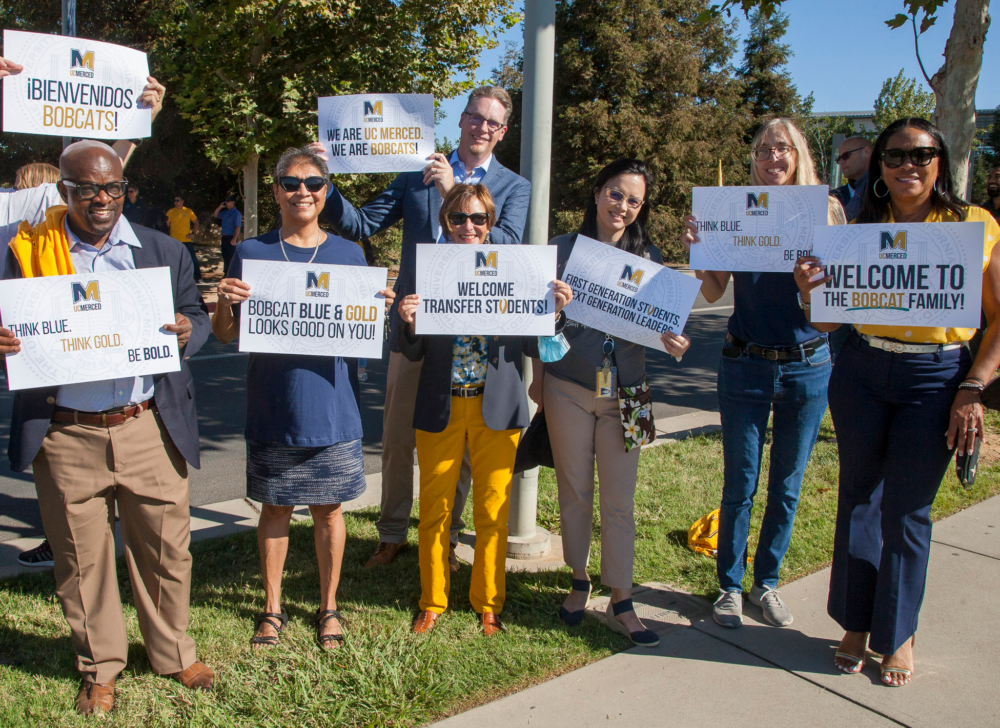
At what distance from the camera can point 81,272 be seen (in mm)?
2844

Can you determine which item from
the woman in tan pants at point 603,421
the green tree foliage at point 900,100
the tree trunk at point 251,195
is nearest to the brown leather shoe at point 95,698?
the woman in tan pants at point 603,421

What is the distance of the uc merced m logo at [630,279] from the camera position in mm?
3332

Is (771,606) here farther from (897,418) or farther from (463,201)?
(463,201)

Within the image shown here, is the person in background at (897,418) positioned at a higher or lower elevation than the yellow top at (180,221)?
lower

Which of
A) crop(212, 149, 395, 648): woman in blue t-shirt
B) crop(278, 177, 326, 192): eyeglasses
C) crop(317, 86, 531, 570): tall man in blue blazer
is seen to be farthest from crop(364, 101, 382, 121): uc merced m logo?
crop(278, 177, 326, 192): eyeglasses

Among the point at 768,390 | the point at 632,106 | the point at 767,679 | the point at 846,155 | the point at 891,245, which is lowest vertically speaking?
the point at 767,679

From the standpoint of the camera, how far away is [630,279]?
131 inches

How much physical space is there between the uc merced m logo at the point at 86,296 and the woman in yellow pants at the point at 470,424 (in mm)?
1153

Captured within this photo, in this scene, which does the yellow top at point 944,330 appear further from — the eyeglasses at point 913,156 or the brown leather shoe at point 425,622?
the brown leather shoe at point 425,622

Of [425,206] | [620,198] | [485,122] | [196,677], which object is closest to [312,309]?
[425,206]

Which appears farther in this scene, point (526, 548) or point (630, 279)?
point (526, 548)

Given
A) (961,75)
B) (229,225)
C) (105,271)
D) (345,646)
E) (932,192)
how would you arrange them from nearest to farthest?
(105,271) < (932,192) < (345,646) < (961,75) < (229,225)

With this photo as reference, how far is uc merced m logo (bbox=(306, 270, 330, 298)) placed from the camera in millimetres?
3125

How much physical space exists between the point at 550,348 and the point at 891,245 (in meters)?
1.39
